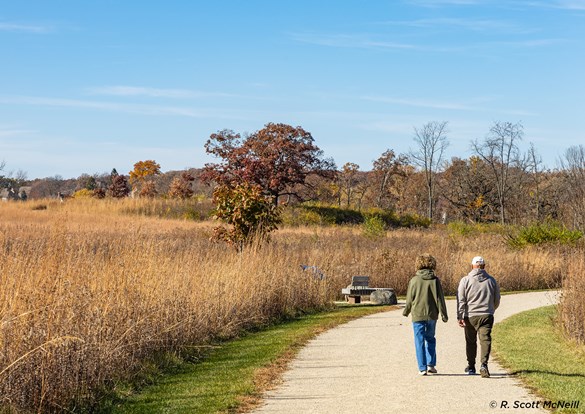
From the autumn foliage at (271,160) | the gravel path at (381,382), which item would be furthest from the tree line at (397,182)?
the gravel path at (381,382)

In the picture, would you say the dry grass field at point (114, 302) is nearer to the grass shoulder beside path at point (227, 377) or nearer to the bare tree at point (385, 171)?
the grass shoulder beside path at point (227, 377)

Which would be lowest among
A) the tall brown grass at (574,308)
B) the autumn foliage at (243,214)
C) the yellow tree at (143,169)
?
the tall brown grass at (574,308)

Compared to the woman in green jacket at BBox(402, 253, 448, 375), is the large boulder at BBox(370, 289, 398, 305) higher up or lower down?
lower down

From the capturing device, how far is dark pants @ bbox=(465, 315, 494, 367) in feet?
37.1

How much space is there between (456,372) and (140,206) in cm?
4431

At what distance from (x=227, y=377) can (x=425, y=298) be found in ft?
10.7

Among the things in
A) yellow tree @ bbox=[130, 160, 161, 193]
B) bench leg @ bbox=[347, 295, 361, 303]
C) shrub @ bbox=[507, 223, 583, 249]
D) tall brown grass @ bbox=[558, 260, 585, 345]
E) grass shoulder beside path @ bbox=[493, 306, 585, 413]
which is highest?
yellow tree @ bbox=[130, 160, 161, 193]

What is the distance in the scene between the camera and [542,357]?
1332cm

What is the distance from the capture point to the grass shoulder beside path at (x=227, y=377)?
9.72 metres

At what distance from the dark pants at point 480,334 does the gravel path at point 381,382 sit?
1.11 feet

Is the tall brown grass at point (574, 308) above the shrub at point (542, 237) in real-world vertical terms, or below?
below

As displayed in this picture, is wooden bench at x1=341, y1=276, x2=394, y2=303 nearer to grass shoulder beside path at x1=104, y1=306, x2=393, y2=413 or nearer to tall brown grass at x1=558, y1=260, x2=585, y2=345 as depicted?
grass shoulder beside path at x1=104, y1=306, x2=393, y2=413

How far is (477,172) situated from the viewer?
73.1 metres

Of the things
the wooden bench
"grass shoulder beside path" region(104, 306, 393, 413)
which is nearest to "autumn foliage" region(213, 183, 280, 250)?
the wooden bench
